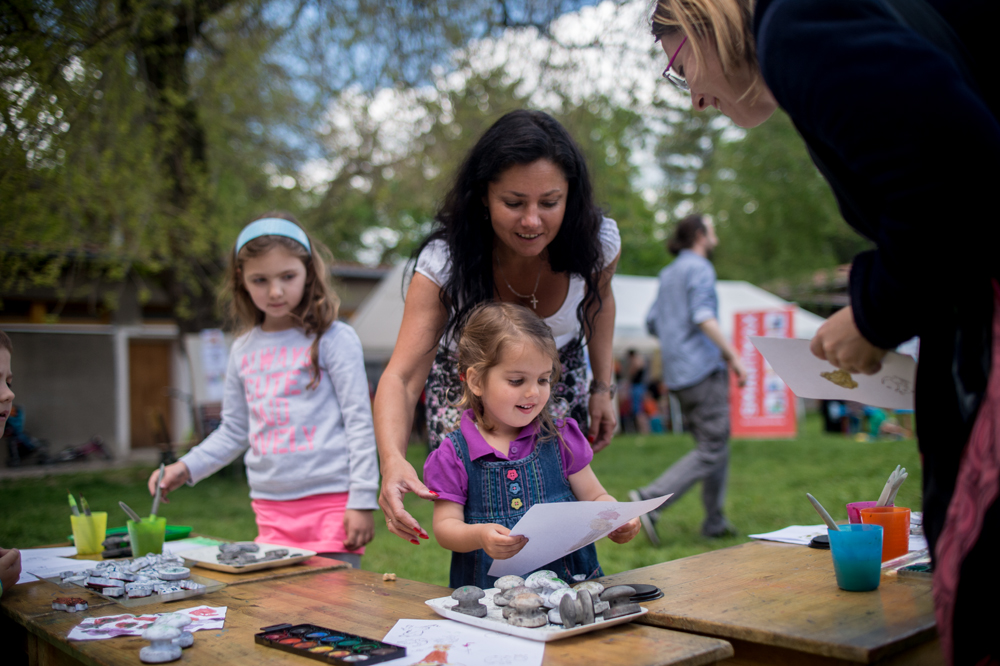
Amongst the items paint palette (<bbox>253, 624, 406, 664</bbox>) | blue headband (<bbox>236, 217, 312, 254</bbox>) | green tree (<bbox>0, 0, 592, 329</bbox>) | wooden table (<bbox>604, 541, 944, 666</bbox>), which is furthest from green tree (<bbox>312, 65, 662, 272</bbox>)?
paint palette (<bbox>253, 624, 406, 664</bbox>)

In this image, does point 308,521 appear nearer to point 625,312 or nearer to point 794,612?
point 794,612

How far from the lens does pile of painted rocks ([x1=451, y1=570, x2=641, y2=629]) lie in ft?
4.33

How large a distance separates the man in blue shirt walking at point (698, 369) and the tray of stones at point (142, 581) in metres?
3.06

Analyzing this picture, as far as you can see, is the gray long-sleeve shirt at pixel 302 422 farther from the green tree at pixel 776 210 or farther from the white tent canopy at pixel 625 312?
the green tree at pixel 776 210

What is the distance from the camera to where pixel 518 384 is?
1.76 m

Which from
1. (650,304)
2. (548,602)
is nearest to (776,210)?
(650,304)

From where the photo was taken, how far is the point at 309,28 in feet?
22.3

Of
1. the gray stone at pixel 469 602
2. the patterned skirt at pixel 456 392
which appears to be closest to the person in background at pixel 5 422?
the patterned skirt at pixel 456 392

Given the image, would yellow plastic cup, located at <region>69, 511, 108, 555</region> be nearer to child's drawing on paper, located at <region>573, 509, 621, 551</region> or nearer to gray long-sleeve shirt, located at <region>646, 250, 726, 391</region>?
child's drawing on paper, located at <region>573, 509, 621, 551</region>

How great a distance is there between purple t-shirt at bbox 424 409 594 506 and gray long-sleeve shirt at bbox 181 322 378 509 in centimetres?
67

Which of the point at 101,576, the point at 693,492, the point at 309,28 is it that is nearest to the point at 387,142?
the point at 309,28

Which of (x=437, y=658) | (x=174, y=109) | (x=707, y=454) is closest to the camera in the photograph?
(x=437, y=658)

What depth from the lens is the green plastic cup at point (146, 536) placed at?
6.97 feet

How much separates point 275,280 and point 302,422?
47cm
